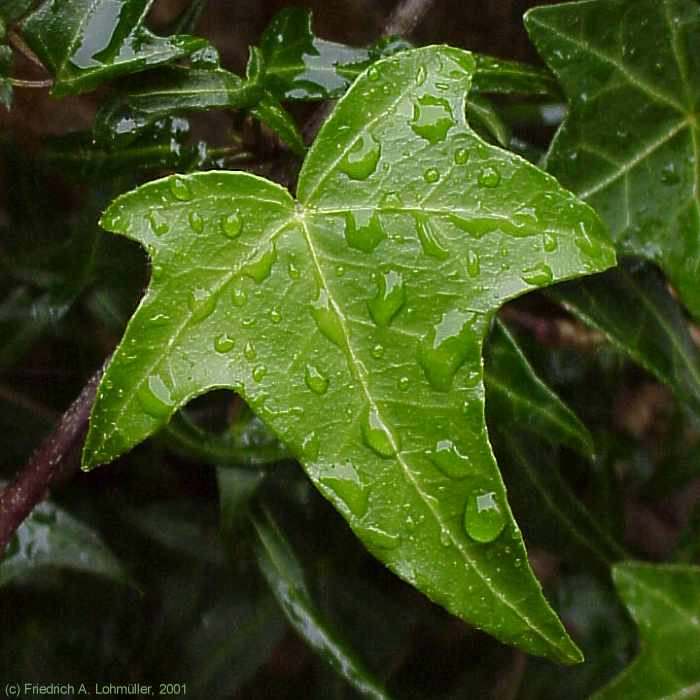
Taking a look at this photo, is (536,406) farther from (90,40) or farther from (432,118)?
(90,40)

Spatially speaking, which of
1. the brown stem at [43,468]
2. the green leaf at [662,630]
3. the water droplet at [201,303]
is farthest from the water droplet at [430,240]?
the green leaf at [662,630]

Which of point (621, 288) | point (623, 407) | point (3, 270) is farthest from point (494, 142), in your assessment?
point (623, 407)

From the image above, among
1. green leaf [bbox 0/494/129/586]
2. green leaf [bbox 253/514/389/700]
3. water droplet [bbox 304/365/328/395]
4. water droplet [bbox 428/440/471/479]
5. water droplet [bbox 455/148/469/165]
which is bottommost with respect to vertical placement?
green leaf [bbox 253/514/389/700]

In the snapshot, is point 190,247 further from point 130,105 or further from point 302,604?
point 302,604

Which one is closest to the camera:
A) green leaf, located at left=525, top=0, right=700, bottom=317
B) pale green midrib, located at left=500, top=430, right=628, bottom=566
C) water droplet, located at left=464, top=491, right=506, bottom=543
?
water droplet, located at left=464, top=491, right=506, bottom=543

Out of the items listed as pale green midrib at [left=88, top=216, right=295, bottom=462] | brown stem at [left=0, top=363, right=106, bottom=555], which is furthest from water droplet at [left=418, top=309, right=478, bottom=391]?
brown stem at [left=0, top=363, right=106, bottom=555]

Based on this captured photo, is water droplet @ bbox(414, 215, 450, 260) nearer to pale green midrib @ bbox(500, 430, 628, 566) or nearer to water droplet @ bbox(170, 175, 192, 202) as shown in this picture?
water droplet @ bbox(170, 175, 192, 202)
